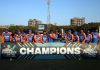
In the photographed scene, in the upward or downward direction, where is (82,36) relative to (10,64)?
upward

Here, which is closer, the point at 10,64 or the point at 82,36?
the point at 10,64

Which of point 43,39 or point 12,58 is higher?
point 43,39

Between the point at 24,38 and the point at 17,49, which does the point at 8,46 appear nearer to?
the point at 17,49

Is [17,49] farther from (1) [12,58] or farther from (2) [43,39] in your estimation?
(2) [43,39]

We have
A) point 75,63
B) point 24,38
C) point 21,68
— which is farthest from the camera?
point 24,38

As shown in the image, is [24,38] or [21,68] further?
[24,38]

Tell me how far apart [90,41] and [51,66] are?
11.5 ft

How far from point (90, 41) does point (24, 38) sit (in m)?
3.61

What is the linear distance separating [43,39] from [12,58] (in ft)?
7.24

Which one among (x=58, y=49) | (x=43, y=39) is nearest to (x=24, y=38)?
(x=43, y=39)

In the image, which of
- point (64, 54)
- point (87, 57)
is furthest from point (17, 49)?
point (87, 57)

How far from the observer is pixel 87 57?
39.4 ft

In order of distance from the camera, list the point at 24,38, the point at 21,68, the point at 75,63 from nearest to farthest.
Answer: the point at 21,68 < the point at 75,63 < the point at 24,38

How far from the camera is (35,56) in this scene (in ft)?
38.2
